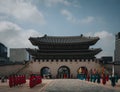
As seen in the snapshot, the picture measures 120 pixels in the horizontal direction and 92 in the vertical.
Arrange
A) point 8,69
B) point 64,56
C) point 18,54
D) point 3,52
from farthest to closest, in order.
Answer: point 18,54 → point 3,52 → point 64,56 → point 8,69

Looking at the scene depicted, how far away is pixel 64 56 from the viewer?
69.6 metres

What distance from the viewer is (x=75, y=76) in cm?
6762

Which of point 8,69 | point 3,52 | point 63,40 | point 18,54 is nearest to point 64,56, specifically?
point 63,40

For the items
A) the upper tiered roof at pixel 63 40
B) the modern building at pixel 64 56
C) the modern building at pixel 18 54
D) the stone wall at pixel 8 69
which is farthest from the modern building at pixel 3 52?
the modern building at pixel 18 54

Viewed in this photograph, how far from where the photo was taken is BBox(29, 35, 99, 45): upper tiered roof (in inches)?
2756

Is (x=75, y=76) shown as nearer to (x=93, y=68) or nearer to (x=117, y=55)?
(x=93, y=68)

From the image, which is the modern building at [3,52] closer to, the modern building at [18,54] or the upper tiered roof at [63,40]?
the upper tiered roof at [63,40]

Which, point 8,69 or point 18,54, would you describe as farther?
point 18,54

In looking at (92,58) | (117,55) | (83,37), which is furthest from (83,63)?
(117,55)

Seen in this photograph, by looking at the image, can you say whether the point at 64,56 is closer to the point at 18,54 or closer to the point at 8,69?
the point at 8,69

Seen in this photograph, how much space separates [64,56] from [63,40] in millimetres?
6368

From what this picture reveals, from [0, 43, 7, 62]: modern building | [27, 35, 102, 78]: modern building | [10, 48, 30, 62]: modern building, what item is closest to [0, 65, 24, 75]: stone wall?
[27, 35, 102, 78]: modern building

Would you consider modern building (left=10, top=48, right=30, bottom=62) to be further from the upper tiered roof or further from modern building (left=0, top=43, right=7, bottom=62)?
the upper tiered roof

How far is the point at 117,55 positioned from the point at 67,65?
10184 cm
